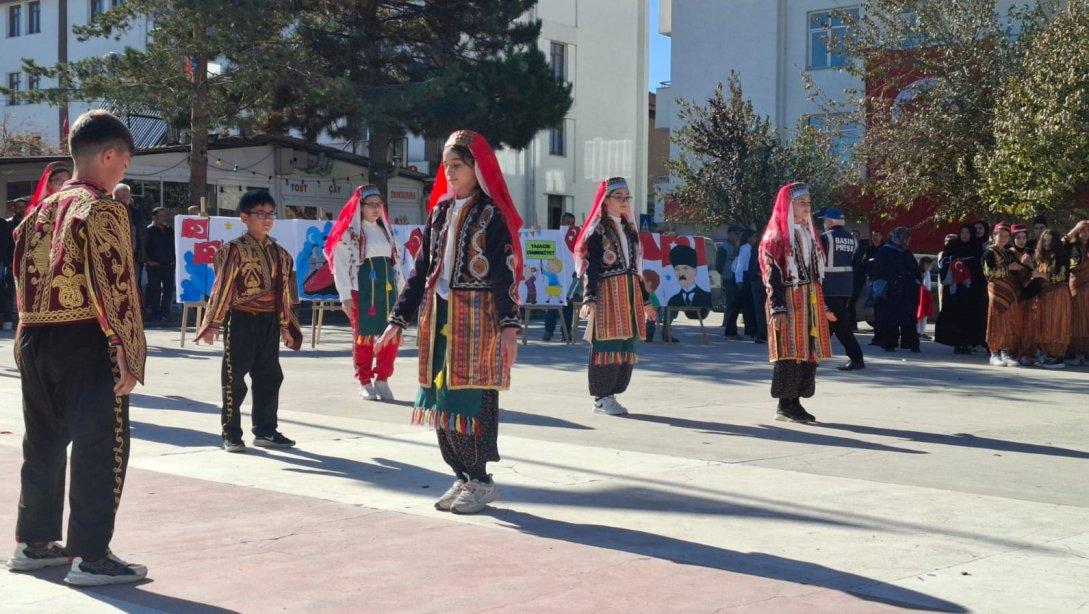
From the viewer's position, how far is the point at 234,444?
341 inches

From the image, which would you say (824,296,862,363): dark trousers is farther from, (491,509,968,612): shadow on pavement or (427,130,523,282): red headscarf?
(491,509,968,612): shadow on pavement

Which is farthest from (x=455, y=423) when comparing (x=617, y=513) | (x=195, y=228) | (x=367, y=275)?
(x=195, y=228)

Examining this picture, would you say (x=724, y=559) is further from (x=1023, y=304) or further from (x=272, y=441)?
(x=1023, y=304)

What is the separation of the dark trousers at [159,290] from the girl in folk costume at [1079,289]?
1340 cm

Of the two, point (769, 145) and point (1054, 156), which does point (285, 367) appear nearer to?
point (1054, 156)

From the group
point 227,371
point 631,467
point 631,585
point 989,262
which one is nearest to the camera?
point 631,585

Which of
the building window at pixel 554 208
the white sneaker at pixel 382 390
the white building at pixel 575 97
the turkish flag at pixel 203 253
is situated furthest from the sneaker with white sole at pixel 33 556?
the building window at pixel 554 208

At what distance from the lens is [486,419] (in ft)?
22.3

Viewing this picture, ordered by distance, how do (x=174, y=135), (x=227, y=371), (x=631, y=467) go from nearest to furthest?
1. (x=631, y=467)
2. (x=227, y=371)
3. (x=174, y=135)

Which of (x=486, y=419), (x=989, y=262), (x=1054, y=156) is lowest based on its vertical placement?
(x=486, y=419)

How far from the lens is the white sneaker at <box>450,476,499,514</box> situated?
261 inches

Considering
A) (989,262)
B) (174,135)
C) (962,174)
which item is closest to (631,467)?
(989,262)

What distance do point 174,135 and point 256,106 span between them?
6.65 metres

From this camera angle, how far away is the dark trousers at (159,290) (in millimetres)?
21047
